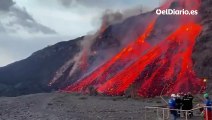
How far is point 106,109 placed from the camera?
41562 millimetres

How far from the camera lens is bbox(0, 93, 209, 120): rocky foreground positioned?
119 ft

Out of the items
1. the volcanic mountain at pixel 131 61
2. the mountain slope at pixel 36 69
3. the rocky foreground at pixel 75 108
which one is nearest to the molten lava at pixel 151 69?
the volcanic mountain at pixel 131 61

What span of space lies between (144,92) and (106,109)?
12.8 m

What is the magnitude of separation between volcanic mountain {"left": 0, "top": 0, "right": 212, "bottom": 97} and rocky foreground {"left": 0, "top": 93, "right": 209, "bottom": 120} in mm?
5258

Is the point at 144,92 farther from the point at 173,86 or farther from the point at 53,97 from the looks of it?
the point at 53,97

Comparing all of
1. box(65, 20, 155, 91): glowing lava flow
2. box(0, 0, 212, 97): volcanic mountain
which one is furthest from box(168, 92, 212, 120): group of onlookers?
box(65, 20, 155, 91): glowing lava flow

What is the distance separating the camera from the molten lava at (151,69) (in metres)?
A: 53.8

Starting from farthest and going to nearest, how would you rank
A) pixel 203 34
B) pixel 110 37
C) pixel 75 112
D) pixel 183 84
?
pixel 110 37 → pixel 203 34 → pixel 183 84 → pixel 75 112

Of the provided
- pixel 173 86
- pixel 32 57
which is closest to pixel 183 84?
pixel 173 86

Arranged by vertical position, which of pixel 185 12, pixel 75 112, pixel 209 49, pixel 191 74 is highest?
pixel 185 12

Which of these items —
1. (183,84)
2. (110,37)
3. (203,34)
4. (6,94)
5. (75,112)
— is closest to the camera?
(75,112)

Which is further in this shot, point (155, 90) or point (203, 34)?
point (203, 34)

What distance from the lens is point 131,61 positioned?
63875mm

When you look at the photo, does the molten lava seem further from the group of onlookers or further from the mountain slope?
the group of onlookers
